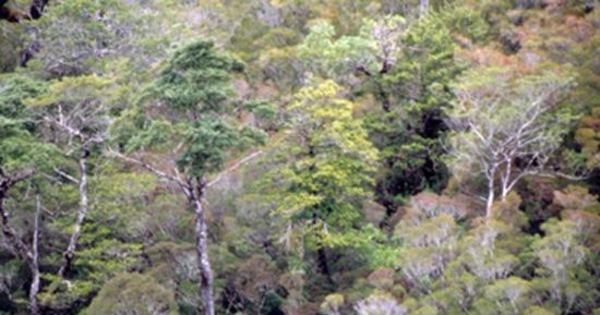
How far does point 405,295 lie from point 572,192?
390cm

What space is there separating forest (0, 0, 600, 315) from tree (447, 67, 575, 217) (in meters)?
0.07

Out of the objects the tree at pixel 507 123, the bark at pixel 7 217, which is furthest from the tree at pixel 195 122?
the tree at pixel 507 123

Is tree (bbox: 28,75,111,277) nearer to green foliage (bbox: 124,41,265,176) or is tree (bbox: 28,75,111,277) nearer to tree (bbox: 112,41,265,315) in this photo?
tree (bbox: 112,41,265,315)

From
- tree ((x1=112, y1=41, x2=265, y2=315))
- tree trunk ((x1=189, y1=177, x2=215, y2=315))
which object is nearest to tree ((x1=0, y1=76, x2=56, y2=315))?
tree ((x1=112, y1=41, x2=265, y2=315))

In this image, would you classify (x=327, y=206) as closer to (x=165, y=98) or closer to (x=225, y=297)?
(x=225, y=297)

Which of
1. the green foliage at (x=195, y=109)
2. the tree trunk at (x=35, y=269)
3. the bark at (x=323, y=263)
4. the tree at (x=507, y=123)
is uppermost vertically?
the green foliage at (x=195, y=109)

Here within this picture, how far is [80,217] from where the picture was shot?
48.0ft

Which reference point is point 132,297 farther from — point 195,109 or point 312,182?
point 312,182

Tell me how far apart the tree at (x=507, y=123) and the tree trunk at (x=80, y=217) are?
8147mm

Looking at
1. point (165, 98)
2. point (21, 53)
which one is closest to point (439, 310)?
point (165, 98)

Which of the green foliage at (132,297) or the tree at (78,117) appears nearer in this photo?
the green foliage at (132,297)

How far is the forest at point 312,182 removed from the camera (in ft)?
42.3

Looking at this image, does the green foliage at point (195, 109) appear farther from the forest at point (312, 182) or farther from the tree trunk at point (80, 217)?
the tree trunk at point (80, 217)

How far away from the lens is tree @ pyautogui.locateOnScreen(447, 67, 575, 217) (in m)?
14.8
